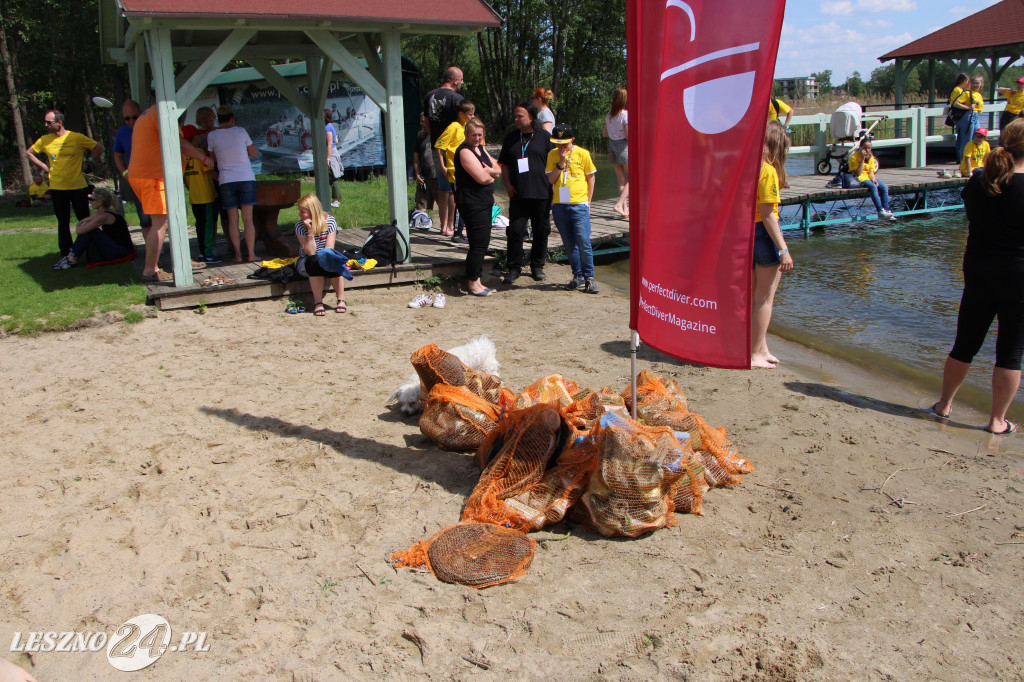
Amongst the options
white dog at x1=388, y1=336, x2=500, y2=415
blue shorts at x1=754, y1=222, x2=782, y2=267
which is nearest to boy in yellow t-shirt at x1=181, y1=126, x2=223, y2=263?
white dog at x1=388, y1=336, x2=500, y2=415

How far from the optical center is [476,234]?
29.0ft

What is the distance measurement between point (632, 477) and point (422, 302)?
5.26m

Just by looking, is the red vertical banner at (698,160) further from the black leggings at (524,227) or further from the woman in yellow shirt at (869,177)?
the woman in yellow shirt at (869,177)

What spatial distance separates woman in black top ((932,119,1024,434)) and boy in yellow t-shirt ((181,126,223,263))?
8.31 m

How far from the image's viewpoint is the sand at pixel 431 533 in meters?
3.05

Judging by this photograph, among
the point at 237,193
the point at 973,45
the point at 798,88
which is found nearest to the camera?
the point at 237,193

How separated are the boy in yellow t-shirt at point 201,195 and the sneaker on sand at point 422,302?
125 inches

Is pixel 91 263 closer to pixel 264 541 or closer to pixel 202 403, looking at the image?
pixel 202 403

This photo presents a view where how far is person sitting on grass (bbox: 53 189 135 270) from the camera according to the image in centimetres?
993

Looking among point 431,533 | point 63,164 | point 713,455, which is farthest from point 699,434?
point 63,164

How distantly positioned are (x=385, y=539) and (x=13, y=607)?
5.46ft

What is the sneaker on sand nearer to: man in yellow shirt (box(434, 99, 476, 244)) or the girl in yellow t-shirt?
man in yellow shirt (box(434, 99, 476, 244))

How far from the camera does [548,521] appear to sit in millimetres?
3979

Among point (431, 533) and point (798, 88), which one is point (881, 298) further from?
point (798, 88)
